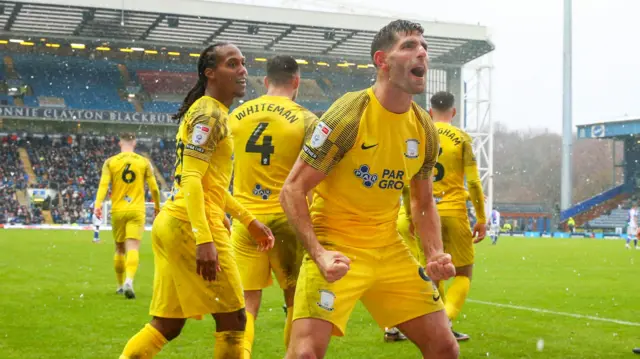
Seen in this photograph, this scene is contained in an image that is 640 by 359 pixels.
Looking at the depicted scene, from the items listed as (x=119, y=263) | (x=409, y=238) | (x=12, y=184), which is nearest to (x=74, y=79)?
(x=12, y=184)

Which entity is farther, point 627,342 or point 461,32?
point 461,32

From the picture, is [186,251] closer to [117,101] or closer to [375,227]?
[375,227]

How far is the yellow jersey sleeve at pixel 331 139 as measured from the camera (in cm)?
394

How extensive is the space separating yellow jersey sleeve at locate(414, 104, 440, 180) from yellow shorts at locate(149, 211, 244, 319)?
1.22 meters

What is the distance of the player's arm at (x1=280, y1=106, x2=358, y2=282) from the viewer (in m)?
3.92

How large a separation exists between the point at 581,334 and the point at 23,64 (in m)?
45.2

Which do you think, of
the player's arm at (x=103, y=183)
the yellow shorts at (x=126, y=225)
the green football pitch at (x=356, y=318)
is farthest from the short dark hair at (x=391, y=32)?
the player's arm at (x=103, y=183)

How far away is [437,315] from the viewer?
13.2 ft

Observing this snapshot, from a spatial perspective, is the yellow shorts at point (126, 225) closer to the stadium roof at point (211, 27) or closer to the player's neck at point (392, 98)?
the player's neck at point (392, 98)

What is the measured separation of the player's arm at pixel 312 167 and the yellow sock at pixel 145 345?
1269mm

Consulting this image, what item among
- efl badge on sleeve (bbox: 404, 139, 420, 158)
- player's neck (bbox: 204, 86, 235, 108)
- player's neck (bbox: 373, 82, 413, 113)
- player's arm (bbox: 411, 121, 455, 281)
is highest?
player's neck (bbox: 204, 86, 235, 108)

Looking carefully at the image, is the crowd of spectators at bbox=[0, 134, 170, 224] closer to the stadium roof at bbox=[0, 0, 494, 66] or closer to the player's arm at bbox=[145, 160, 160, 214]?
the stadium roof at bbox=[0, 0, 494, 66]

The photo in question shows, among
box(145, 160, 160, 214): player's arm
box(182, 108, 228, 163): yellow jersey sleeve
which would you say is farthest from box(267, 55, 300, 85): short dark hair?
box(145, 160, 160, 214): player's arm

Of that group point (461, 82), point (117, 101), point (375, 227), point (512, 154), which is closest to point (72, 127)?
point (117, 101)
